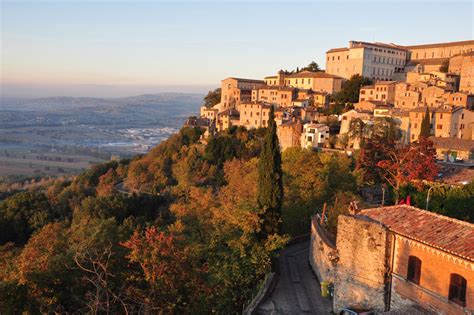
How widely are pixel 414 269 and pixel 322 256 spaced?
5682 mm

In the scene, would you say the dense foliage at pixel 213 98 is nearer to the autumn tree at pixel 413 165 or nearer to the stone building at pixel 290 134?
the stone building at pixel 290 134

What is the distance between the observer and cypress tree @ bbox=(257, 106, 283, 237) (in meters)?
23.6

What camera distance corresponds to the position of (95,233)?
2709cm

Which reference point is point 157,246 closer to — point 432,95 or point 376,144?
point 376,144

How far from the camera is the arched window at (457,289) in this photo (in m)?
13.1

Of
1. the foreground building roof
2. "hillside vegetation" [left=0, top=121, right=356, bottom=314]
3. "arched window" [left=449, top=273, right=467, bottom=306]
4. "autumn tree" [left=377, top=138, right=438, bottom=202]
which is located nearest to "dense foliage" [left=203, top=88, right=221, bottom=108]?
"hillside vegetation" [left=0, top=121, right=356, bottom=314]

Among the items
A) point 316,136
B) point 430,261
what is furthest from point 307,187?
point 316,136

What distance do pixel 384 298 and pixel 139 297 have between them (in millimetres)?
9632

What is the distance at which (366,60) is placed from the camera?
85.9 m

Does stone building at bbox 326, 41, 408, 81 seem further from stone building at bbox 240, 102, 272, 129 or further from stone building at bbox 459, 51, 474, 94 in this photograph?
stone building at bbox 240, 102, 272, 129

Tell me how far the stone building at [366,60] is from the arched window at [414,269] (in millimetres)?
75213

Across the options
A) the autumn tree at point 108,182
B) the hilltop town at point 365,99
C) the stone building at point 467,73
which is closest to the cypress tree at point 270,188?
the hilltop town at point 365,99

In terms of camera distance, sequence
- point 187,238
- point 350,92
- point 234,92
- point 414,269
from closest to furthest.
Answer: point 414,269 → point 187,238 → point 350,92 → point 234,92

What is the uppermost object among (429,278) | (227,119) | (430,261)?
(227,119)
